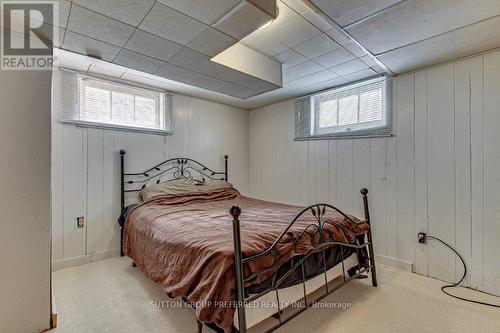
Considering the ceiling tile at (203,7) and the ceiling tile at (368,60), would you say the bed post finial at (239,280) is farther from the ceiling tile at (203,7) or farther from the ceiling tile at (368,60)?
the ceiling tile at (368,60)

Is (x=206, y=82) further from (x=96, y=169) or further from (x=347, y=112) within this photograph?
(x=347, y=112)

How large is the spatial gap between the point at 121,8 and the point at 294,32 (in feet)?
4.31

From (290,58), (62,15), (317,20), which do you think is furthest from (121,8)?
(290,58)

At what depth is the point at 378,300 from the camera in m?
2.11

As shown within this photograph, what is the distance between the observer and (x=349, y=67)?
9.02ft

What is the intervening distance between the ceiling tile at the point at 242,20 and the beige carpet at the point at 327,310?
2177mm

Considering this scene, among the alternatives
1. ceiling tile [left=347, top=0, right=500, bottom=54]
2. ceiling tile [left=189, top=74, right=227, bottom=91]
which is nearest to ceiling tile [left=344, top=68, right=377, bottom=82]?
ceiling tile [left=347, top=0, right=500, bottom=54]

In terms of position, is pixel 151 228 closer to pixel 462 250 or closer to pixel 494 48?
pixel 462 250

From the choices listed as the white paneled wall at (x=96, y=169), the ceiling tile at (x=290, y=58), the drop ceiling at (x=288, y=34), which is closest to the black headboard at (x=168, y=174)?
the white paneled wall at (x=96, y=169)

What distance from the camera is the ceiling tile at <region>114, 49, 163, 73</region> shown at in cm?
224

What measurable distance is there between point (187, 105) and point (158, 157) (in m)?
0.94

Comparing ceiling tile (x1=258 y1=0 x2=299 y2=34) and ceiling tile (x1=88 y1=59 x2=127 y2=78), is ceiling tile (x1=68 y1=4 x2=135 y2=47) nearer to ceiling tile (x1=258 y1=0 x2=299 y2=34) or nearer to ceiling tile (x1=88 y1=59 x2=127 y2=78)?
ceiling tile (x1=88 y1=59 x2=127 y2=78)

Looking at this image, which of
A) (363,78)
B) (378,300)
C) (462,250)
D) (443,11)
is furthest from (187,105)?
(462,250)

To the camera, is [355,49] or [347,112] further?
[347,112]
